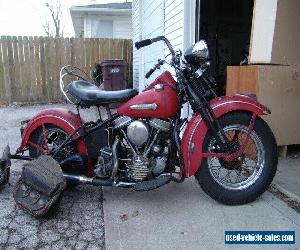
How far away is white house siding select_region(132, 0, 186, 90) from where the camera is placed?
19.9 ft

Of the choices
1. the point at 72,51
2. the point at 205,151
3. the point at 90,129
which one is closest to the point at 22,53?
the point at 72,51

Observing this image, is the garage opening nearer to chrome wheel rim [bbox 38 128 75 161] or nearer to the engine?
chrome wheel rim [bbox 38 128 75 161]

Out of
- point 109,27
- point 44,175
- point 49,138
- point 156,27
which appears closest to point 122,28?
point 109,27

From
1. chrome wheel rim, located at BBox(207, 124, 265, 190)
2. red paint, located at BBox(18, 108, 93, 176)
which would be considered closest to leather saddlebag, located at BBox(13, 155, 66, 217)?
red paint, located at BBox(18, 108, 93, 176)

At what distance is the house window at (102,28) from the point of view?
18781 millimetres

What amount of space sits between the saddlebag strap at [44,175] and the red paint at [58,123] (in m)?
0.39

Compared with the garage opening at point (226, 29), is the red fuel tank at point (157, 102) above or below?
below

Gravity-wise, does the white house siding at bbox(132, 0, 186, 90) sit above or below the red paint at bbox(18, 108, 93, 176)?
above

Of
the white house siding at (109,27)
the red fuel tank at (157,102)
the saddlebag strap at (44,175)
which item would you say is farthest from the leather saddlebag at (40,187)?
the white house siding at (109,27)

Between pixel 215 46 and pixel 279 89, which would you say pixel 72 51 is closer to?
pixel 215 46

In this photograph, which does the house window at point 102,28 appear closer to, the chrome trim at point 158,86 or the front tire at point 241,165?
the chrome trim at point 158,86

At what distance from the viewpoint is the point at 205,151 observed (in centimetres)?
333

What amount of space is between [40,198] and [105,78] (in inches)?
263

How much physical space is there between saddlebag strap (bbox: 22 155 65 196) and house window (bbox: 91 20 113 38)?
16.1 meters
